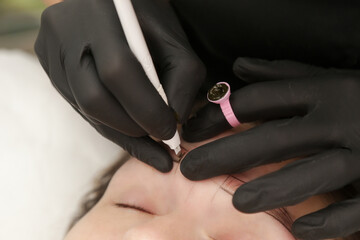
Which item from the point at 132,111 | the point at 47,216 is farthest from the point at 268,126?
the point at 47,216

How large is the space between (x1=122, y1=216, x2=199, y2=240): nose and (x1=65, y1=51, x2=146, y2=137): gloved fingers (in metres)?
0.25

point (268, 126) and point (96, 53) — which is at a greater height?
point (96, 53)

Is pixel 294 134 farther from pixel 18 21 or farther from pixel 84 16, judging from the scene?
pixel 18 21

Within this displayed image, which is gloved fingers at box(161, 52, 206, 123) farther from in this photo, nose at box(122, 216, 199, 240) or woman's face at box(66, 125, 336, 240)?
nose at box(122, 216, 199, 240)

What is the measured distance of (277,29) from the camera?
1.24 metres

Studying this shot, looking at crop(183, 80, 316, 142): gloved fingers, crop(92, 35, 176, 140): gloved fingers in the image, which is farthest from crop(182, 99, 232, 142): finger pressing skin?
crop(92, 35, 176, 140): gloved fingers

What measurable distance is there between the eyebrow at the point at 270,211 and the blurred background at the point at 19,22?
1243 mm

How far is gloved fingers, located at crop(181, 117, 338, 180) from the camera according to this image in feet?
3.15

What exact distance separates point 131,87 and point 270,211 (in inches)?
17.8

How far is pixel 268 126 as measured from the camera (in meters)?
0.99

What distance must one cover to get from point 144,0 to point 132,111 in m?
0.38

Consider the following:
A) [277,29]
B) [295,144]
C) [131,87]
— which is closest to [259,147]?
[295,144]

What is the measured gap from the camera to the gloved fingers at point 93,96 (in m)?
0.97

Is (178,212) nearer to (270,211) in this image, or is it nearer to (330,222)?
(270,211)
